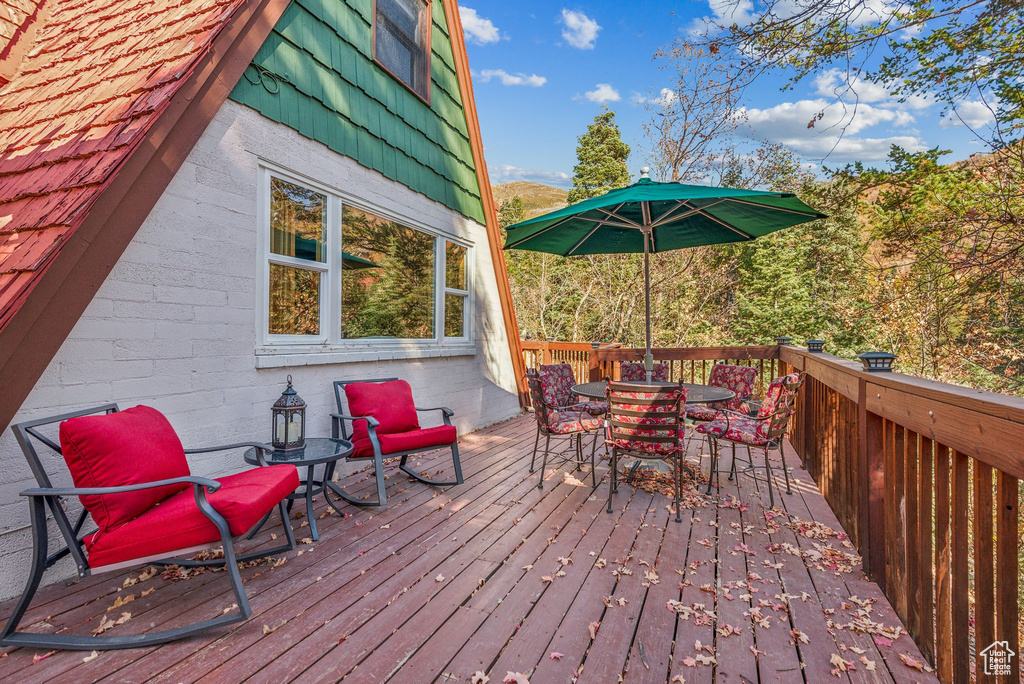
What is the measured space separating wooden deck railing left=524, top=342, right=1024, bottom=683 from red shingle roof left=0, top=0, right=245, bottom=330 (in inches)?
130

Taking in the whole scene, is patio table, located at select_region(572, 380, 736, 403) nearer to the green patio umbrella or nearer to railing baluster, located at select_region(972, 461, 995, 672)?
the green patio umbrella

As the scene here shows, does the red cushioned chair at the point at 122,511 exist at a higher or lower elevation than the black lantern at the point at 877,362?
lower

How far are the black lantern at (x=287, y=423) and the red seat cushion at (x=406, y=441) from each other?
57cm

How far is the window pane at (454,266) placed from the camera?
18.4 ft

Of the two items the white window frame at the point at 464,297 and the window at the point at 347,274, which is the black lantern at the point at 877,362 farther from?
the white window frame at the point at 464,297

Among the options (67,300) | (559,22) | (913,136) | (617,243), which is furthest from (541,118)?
(67,300)

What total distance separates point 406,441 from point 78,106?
107 inches

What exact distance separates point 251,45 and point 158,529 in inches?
111

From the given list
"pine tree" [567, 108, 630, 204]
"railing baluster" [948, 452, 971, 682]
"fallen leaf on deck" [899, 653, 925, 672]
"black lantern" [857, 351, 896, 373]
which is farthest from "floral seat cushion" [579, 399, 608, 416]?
"pine tree" [567, 108, 630, 204]

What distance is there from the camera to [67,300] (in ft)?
7.23

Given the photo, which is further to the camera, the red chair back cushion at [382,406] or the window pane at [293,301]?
the red chair back cushion at [382,406]

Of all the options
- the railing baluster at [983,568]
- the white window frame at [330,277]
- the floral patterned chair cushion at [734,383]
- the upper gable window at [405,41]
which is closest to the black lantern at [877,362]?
the railing baluster at [983,568]

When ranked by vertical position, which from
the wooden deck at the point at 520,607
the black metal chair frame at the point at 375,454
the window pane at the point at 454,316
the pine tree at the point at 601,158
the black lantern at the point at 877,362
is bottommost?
the wooden deck at the point at 520,607

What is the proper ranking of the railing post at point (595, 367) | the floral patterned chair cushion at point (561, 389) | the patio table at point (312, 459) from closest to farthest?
the patio table at point (312, 459) < the floral patterned chair cushion at point (561, 389) < the railing post at point (595, 367)
